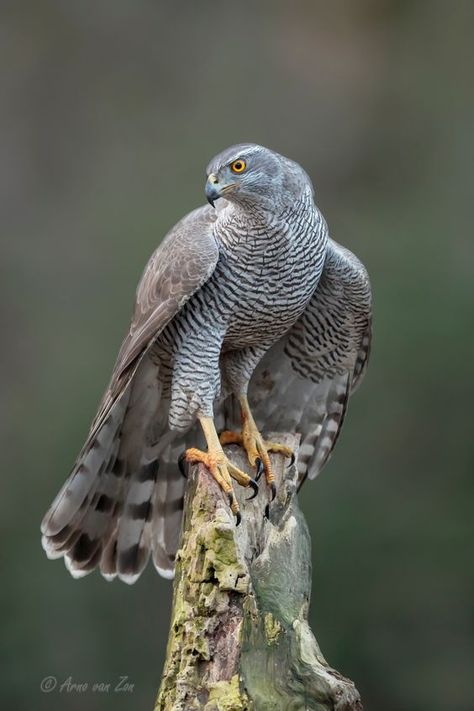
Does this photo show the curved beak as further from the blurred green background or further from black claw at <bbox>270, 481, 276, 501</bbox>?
the blurred green background

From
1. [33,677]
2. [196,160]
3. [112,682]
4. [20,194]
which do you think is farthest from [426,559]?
[20,194]

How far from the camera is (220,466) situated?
3621 millimetres

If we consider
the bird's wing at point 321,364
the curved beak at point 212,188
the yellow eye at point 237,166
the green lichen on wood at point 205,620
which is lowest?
the green lichen on wood at point 205,620

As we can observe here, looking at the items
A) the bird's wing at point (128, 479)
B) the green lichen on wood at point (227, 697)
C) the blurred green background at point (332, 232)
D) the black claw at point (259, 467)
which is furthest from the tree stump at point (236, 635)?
the blurred green background at point (332, 232)

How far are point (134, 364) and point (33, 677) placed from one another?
2616mm

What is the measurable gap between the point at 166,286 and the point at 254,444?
74cm

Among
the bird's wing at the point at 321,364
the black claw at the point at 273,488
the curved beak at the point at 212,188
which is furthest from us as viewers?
the bird's wing at the point at 321,364

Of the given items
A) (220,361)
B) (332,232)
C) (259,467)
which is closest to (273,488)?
(259,467)

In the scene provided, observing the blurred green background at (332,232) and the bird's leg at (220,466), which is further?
the blurred green background at (332,232)

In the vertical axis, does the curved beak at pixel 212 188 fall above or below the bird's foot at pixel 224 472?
above

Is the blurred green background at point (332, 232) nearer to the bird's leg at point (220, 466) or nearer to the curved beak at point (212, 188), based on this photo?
the bird's leg at point (220, 466)

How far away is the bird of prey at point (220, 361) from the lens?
359cm

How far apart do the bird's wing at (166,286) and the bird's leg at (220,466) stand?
33cm

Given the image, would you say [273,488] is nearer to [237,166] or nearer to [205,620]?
[205,620]
